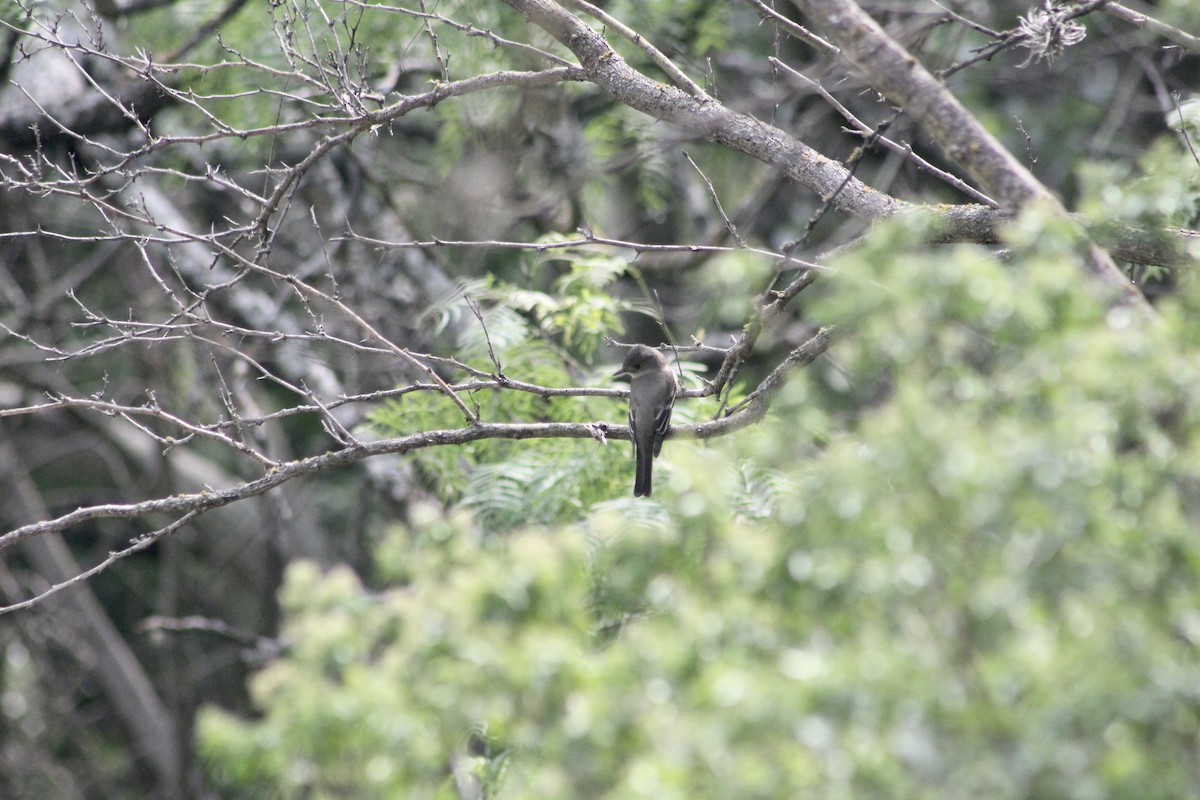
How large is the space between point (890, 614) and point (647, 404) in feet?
14.1

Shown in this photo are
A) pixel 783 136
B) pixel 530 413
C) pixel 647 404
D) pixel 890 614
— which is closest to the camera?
pixel 890 614

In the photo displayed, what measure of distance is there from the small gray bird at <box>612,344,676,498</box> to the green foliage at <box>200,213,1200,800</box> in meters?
3.18

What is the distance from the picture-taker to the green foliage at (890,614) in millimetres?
2354

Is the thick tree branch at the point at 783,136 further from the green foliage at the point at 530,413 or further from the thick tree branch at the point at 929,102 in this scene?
the green foliage at the point at 530,413

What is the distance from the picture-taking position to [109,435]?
1159cm

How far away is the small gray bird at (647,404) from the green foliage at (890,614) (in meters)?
3.18

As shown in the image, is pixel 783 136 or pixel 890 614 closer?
pixel 890 614

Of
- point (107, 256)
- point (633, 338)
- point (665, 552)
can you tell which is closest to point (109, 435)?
point (107, 256)

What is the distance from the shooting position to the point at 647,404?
22.4 feet

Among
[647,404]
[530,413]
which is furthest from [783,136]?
[530,413]

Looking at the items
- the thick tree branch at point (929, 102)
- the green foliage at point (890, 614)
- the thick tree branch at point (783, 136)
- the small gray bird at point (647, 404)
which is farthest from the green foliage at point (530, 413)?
the green foliage at point (890, 614)

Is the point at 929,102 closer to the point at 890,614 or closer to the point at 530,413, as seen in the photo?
the point at 890,614

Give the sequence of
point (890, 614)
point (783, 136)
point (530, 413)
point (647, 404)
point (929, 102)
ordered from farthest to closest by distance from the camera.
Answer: point (530, 413) < point (647, 404) < point (783, 136) < point (929, 102) < point (890, 614)

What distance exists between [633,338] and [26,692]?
8078 mm
